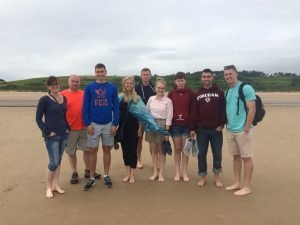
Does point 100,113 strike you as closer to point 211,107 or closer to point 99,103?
point 99,103

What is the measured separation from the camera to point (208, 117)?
237 inches

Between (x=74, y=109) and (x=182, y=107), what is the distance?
77.0 inches

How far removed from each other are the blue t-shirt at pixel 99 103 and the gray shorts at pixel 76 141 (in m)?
0.43

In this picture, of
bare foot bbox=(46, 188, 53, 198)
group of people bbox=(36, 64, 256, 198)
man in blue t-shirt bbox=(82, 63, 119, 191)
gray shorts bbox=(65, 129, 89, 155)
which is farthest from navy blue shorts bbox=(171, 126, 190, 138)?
bare foot bbox=(46, 188, 53, 198)

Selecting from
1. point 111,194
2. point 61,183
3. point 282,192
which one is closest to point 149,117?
point 111,194

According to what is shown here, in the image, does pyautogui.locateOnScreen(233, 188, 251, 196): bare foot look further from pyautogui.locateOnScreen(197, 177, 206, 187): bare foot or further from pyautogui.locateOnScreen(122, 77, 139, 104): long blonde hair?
pyautogui.locateOnScreen(122, 77, 139, 104): long blonde hair

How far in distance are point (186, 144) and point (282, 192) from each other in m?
1.85

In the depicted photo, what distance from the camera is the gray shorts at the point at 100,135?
6035mm

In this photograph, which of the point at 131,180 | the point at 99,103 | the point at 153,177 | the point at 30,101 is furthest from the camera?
the point at 30,101

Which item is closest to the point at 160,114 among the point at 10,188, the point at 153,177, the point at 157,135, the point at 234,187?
the point at 157,135

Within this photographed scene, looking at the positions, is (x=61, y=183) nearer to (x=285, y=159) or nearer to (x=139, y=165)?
(x=139, y=165)

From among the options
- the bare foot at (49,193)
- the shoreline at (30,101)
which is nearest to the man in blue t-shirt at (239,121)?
the bare foot at (49,193)

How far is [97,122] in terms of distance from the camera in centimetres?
602

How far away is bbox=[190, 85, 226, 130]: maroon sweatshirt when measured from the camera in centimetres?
599
